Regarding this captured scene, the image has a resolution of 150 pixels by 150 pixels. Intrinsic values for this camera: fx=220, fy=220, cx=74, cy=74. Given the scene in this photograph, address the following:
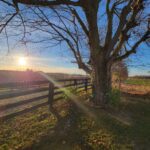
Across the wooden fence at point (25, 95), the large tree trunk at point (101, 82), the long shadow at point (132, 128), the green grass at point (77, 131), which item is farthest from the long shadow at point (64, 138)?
the large tree trunk at point (101, 82)

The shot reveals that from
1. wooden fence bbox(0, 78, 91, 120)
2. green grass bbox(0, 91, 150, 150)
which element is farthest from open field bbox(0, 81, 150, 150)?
wooden fence bbox(0, 78, 91, 120)

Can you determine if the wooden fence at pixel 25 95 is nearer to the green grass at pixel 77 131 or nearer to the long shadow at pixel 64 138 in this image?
the green grass at pixel 77 131

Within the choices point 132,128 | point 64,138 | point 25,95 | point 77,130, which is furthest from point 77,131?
point 25,95

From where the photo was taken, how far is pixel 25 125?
6.88 meters

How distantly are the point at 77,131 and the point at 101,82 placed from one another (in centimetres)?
380

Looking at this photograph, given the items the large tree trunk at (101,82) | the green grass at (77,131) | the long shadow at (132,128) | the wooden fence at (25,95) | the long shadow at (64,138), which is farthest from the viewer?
the large tree trunk at (101,82)

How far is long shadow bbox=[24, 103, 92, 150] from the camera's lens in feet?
17.1

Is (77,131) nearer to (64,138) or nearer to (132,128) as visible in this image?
(64,138)

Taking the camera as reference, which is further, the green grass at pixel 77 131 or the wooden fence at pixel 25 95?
the wooden fence at pixel 25 95

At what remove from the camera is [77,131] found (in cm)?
614

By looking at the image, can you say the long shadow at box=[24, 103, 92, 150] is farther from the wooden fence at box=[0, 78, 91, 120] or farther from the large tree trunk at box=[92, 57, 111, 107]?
the large tree trunk at box=[92, 57, 111, 107]

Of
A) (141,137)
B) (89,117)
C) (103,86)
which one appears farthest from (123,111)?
(141,137)

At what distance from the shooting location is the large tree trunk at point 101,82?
31.0 feet

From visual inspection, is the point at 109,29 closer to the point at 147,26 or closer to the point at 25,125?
the point at 147,26
